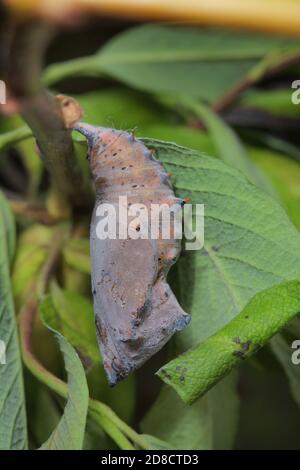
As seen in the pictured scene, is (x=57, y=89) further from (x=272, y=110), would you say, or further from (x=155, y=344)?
(x=155, y=344)

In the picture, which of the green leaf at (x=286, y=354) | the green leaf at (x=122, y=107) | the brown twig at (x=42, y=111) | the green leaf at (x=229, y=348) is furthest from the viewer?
the green leaf at (x=122, y=107)

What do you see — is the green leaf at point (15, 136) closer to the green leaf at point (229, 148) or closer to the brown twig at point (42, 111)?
the brown twig at point (42, 111)

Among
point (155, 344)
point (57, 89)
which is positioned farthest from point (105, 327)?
point (57, 89)

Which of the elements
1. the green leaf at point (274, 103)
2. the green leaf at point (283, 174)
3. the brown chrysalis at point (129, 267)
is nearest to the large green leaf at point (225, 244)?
the brown chrysalis at point (129, 267)

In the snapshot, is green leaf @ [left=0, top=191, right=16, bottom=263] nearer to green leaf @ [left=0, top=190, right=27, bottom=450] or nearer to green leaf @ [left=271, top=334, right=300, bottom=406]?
green leaf @ [left=0, top=190, right=27, bottom=450]

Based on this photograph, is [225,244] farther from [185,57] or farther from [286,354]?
[185,57]

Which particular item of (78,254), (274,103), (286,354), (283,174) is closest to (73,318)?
(78,254)

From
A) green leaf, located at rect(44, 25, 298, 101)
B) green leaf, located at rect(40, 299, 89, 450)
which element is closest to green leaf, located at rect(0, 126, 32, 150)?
green leaf, located at rect(40, 299, 89, 450)
